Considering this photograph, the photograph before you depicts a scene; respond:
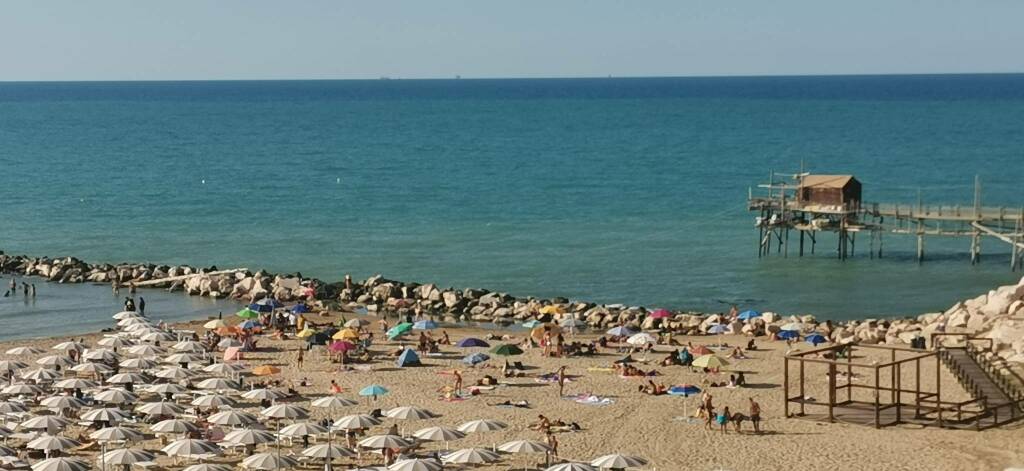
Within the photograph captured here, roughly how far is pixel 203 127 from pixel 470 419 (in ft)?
539

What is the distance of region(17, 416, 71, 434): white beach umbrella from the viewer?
34.1 metres

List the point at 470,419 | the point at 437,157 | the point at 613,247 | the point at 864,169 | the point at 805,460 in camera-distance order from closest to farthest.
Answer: the point at 805,460 → the point at 470,419 → the point at 613,247 → the point at 864,169 → the point at 437,157

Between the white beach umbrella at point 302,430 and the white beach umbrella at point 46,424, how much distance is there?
5.43 metres

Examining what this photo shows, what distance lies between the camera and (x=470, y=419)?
125 ft

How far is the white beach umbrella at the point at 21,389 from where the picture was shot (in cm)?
3850

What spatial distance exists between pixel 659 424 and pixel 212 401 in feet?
36.9

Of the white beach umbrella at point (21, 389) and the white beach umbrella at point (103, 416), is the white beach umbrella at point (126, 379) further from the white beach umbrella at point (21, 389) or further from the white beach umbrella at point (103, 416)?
the white beach umbrella at point (103, 416)

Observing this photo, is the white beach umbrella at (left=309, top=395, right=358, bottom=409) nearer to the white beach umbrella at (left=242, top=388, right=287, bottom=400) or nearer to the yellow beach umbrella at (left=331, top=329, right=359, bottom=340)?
the white beach umbrella at (left=242, top=388, right=287, bottom=400)

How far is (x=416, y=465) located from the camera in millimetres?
29781

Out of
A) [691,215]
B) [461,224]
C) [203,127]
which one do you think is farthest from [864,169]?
[203,127]

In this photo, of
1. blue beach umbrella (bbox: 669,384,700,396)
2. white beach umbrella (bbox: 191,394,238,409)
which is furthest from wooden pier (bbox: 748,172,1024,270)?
white beach umbrella (bbox: 191,394,238,409)

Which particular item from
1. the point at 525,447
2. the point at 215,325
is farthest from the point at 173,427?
the point at 215,325

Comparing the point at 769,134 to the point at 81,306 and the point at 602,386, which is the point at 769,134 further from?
the point at 602,386

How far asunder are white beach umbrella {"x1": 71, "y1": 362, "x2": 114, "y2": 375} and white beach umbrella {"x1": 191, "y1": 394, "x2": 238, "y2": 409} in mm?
6168
